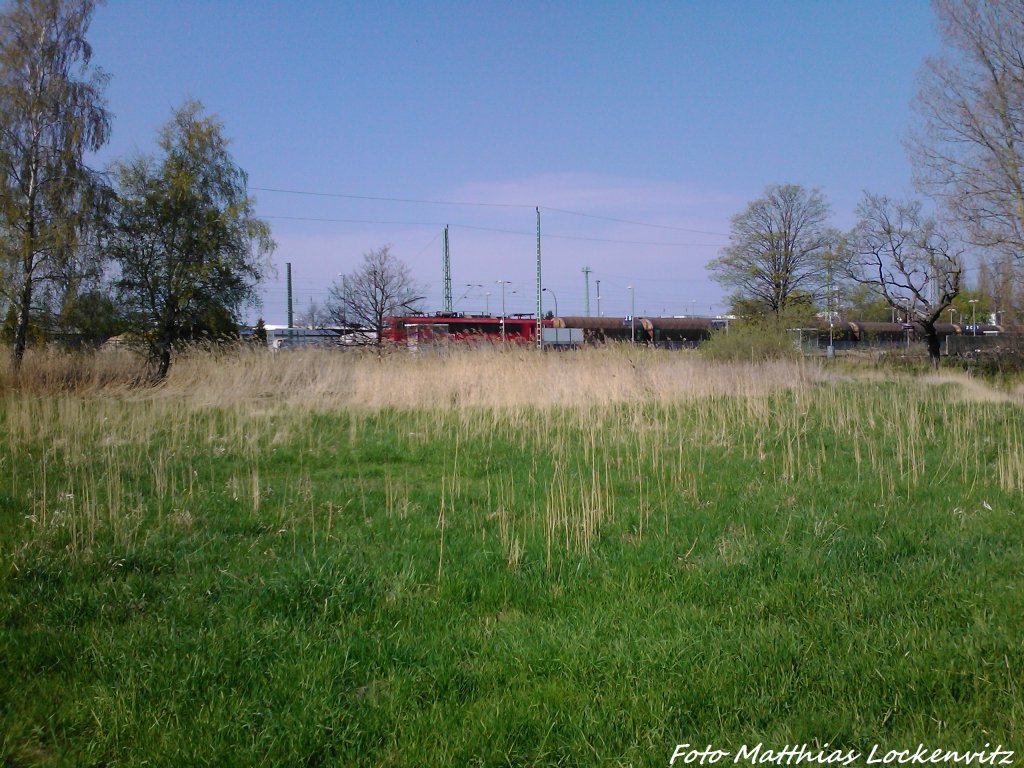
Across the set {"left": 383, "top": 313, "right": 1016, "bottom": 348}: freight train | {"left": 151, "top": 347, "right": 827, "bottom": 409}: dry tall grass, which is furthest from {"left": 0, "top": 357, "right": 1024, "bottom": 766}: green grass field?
{"left": 383, "top": 313, "right": 1016, "bottom": 348}: freight train

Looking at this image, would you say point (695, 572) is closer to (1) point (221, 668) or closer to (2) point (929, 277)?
(1) point (221, 668)

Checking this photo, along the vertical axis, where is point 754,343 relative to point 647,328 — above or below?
below

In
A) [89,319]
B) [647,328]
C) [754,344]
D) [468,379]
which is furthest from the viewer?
[647,328]

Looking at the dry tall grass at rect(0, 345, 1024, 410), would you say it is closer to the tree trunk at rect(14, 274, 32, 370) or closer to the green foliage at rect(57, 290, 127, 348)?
the tree trunk at rect(14, 274, 32, 370)

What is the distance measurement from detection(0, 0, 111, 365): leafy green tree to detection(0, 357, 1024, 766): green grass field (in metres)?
12.2

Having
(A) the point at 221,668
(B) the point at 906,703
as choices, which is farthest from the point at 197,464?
(B) the point at 906,703

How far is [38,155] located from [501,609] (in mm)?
19995

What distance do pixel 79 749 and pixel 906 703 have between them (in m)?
3.66

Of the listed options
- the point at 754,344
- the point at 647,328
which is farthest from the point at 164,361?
the point at 647,328

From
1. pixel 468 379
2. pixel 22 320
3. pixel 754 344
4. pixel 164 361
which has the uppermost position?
pixel 22 320

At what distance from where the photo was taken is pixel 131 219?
19.8 metres

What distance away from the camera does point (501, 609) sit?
14.5 ft

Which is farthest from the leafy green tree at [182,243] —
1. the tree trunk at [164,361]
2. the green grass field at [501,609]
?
the green grass field at [501,609]

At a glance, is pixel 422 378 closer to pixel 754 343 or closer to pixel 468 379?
pixel 468 379
